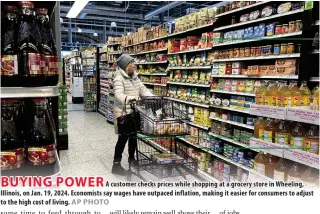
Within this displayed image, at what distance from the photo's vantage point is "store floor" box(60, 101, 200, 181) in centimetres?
361

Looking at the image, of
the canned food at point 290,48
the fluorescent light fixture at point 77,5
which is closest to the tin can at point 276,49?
the canned food at point 290,48

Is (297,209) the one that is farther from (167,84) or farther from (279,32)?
(167,84)

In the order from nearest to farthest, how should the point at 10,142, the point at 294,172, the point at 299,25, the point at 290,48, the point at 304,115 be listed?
the point at 10,142 < the point at 304,115 < the point at 294,172 < the point at 299,25 < the point at 290,48

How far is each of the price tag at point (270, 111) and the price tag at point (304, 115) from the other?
4cm

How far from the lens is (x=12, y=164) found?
1057mm

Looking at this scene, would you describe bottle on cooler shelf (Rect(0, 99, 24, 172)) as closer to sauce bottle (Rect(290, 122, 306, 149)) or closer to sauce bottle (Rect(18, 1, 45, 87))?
sauce bottle (Rect(18, 1, 45, 87))

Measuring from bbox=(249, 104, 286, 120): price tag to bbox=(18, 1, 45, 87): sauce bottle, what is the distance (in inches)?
59.9

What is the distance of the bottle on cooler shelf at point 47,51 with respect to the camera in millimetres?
1071

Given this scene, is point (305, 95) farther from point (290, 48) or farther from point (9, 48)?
point (9, 48)

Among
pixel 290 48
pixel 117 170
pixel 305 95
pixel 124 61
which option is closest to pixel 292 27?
pixel 290 48

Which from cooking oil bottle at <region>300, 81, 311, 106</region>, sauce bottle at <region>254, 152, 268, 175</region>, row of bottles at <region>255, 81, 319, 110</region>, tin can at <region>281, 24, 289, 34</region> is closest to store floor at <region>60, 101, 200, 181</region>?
sauce bottle at <region>254, 152, 268, 175</region>

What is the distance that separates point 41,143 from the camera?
45.1 inches

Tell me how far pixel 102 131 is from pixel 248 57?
4.14m

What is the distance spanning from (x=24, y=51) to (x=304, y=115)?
1.62 metres
